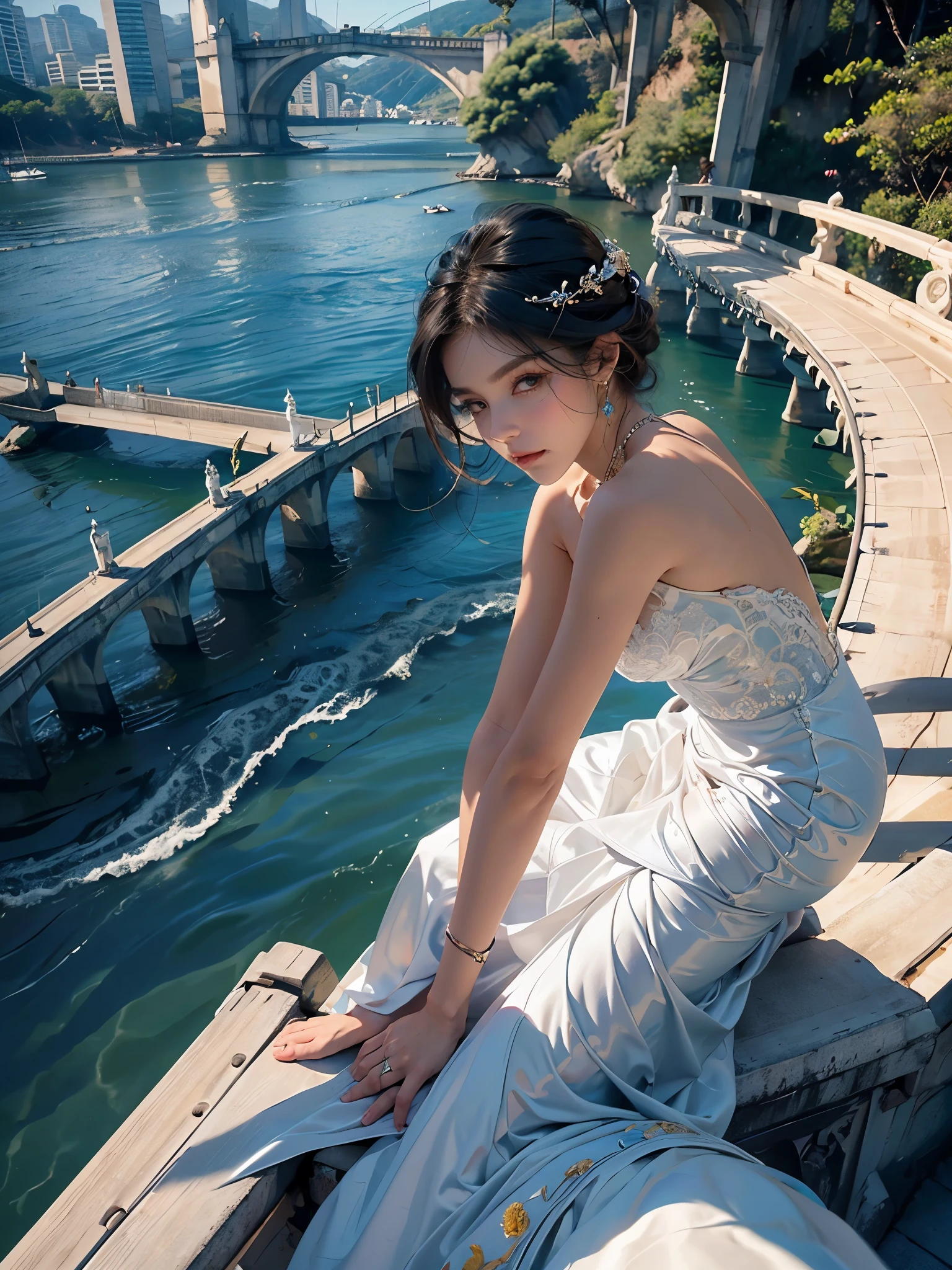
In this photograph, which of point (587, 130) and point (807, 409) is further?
point (587, 130)

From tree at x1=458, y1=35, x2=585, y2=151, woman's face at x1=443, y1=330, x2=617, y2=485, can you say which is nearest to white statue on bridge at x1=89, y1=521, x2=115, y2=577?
woman's face at x1=443, y1=330, x2=617, y2=485

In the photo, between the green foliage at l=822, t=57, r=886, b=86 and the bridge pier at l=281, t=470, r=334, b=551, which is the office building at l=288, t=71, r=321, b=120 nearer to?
the green foliage at l=822, t=57, r=886, b=86

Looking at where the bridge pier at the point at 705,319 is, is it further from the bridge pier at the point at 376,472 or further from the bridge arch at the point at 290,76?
the bridge arch at the point at 290,76

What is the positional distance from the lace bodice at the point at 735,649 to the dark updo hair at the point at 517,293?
654 millimetres

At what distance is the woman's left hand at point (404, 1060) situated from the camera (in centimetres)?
190

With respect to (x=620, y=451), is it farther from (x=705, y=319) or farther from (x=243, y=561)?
(x=705, y=319)

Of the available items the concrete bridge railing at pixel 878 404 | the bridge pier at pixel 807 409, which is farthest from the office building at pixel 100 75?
the bridge pier at pixel 807 409

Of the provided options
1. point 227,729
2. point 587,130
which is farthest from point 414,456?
point 587,130

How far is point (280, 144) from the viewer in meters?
83.2

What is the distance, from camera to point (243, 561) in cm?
1609

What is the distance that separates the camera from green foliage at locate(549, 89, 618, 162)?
158ft

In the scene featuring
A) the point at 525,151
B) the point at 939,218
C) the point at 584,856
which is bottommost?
the point at 525,151

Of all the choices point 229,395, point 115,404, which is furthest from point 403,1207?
point 229,395

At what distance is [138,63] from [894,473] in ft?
333
